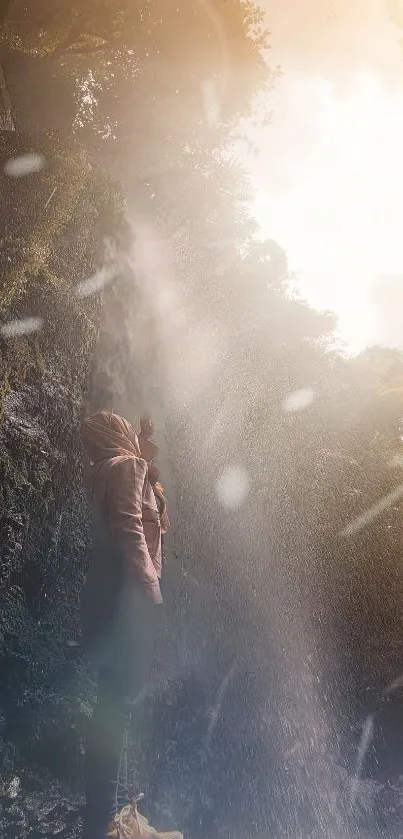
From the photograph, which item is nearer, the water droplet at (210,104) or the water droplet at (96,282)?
the water droplet at (96,282)

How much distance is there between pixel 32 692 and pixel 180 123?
14.0 m

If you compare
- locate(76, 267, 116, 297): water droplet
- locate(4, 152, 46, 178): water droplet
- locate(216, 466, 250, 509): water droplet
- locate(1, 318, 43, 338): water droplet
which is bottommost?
locate(216, 466, 250, 509): water droplet

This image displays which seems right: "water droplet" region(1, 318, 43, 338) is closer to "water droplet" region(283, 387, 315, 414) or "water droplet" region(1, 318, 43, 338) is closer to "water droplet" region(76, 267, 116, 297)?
"water droplet" region(76, 267, 116, 297)

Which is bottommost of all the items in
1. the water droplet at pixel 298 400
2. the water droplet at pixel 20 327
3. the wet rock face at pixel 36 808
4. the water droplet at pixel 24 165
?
the water droplet at pixel 298 400

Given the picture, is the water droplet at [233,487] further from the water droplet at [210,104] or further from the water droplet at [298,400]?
the water droplet at [210,104]

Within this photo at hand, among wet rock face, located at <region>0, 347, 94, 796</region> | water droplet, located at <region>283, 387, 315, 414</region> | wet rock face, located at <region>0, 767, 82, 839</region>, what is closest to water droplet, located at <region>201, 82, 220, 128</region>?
water droplet, located at <region>283, 387, 315, 414</region>

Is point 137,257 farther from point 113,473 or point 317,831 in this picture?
point 317,831

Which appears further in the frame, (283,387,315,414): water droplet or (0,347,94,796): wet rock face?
(283,387,315,414): water droplet

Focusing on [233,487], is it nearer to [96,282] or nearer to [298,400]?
[298,400]

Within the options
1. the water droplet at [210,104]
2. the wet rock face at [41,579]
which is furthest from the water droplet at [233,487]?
the water droplet at [210,104]

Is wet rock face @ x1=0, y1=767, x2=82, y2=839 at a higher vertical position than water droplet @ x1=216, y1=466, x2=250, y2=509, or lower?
higher

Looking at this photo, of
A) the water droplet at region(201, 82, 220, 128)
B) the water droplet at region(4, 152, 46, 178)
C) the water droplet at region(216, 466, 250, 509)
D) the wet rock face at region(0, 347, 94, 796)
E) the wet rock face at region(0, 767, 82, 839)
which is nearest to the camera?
the wet rock face at region(0, 767, 82, 839)

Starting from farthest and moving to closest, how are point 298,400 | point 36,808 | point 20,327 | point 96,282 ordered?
point 298,400 < point 96,282 < point 20,327 < point 36,808

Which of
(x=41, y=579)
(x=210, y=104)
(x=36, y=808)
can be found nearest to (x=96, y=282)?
(x=41, y=579)
